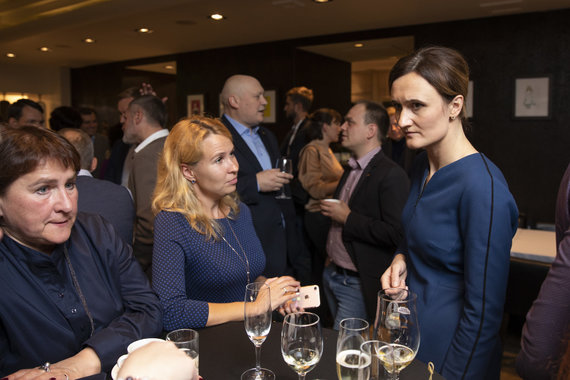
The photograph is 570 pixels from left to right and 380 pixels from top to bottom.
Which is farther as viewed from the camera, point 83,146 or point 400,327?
point 83,146

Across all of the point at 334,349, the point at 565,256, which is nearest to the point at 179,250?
the point at 334,349

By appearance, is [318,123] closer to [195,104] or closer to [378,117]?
[378,117]

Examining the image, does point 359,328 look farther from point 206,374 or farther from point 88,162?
point 88,162

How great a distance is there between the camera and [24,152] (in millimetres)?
1341

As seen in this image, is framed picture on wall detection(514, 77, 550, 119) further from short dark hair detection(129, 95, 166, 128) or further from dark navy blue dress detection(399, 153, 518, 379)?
dark navy blue dress detection(399, 153, 518, 379)

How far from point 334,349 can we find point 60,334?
33.0 inches

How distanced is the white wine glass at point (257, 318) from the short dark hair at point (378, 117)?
1899 millimetres

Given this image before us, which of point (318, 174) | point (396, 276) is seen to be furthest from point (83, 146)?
point (396, 276)

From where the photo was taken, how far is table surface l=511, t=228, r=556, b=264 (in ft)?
8.79

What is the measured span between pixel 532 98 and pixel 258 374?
18.0 ft

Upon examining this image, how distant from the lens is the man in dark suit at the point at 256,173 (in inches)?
119

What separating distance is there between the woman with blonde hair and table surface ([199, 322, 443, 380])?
182 millimetres

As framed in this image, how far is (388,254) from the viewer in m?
2.70

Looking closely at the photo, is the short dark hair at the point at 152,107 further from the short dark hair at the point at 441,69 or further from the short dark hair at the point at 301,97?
the short dark hair at the point at 441,69
